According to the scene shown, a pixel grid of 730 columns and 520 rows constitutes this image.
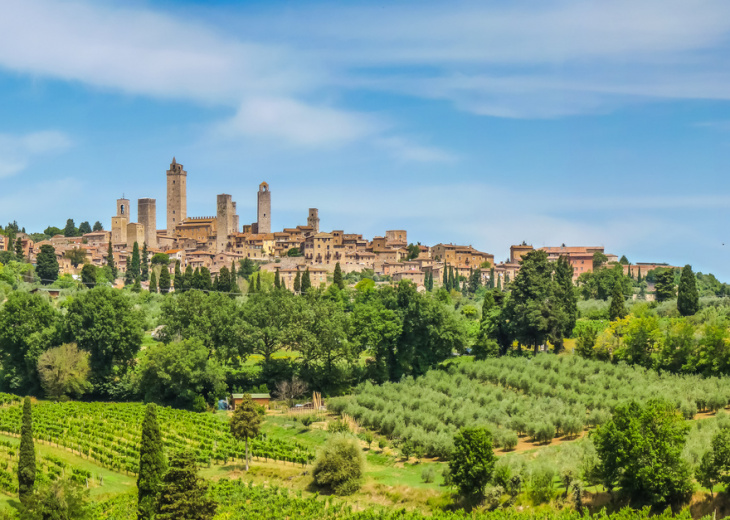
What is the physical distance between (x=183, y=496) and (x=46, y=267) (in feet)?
261

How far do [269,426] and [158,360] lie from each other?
827 centimetres

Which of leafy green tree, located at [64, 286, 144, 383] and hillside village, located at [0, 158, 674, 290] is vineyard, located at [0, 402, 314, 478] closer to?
leafy green tree, located at [64, 286, 144, 383]

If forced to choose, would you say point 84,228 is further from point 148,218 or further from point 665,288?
point 665,288

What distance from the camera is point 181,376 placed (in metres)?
43.6

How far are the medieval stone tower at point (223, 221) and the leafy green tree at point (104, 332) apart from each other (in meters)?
85.7

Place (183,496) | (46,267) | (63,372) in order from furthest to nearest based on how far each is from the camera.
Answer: (46,267) → (63,372) → (183,496)

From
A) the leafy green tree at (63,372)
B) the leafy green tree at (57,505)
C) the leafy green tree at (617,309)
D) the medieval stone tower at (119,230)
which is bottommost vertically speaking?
the leafy green tree at (57,505)

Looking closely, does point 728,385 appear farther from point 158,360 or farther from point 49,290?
point 49,290

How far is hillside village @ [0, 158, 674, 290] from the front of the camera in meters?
122

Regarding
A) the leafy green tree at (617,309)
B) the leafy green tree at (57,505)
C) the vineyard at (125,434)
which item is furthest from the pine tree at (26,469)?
the leafy green tree at (617,309)

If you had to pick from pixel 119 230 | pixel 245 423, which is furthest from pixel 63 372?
pixel 119 230

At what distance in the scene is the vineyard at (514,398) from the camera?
33812 millimetres

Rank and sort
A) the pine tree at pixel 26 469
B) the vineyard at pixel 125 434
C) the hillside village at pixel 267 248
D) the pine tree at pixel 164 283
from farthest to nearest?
1. the hillside village at pixel 267 248
2. the pine tree at pixel 164 283
3. the vineyard at pixel 125 434
4. the pine tree at pixel 26 469

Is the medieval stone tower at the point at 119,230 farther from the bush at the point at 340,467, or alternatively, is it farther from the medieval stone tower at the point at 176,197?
the bush at the point at 340,467
